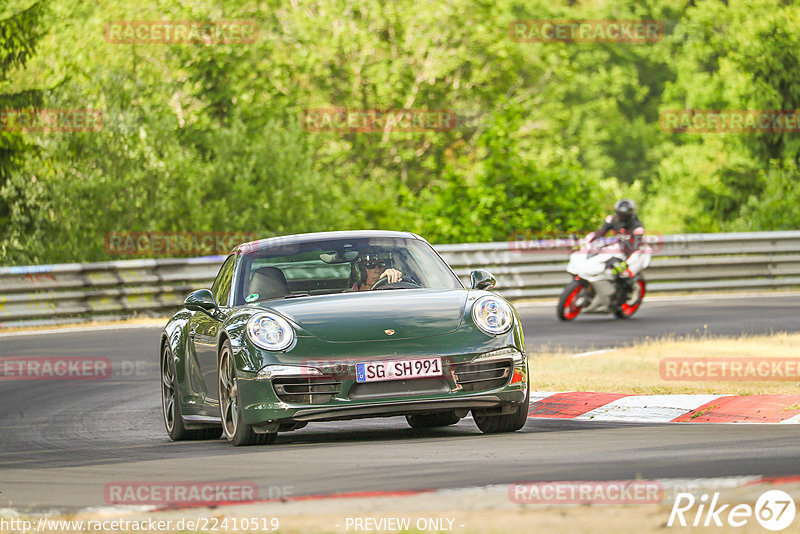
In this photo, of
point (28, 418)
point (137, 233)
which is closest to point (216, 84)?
point (137, 233)

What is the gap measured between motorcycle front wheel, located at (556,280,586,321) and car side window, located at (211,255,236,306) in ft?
31.5

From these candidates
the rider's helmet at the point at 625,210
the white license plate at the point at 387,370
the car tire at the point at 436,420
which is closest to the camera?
the white license plate at the point at 387,370

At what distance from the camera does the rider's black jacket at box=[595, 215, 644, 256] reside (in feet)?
64.1

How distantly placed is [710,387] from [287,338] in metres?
3.94

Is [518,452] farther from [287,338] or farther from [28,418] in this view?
[28,418]

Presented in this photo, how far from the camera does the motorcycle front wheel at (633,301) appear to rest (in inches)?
776

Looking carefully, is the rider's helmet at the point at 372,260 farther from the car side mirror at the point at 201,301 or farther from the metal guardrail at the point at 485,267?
the metal guardrail at the point at 485,267

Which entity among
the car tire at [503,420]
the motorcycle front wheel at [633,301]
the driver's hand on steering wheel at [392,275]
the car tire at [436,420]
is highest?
the driver's hand on steering wheel at [392,275]

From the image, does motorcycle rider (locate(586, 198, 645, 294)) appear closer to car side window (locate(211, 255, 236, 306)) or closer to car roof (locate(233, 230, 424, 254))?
car roof (locate(233, 230, 424, 254))

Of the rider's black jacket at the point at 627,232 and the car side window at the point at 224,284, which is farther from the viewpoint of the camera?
the rider's black jacket at the point at 627,232

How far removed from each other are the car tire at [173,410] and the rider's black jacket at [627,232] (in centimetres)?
993

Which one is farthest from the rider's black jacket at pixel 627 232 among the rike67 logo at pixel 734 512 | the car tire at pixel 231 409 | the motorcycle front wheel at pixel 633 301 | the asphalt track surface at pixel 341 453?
the rike67 logo at pixel 734 512

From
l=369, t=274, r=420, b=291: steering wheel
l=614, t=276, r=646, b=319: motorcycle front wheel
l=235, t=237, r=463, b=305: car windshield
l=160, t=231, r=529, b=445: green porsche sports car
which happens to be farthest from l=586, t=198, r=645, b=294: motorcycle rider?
l=369, t=274, r=420, b=291: steering wheel

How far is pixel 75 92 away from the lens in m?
27.7
